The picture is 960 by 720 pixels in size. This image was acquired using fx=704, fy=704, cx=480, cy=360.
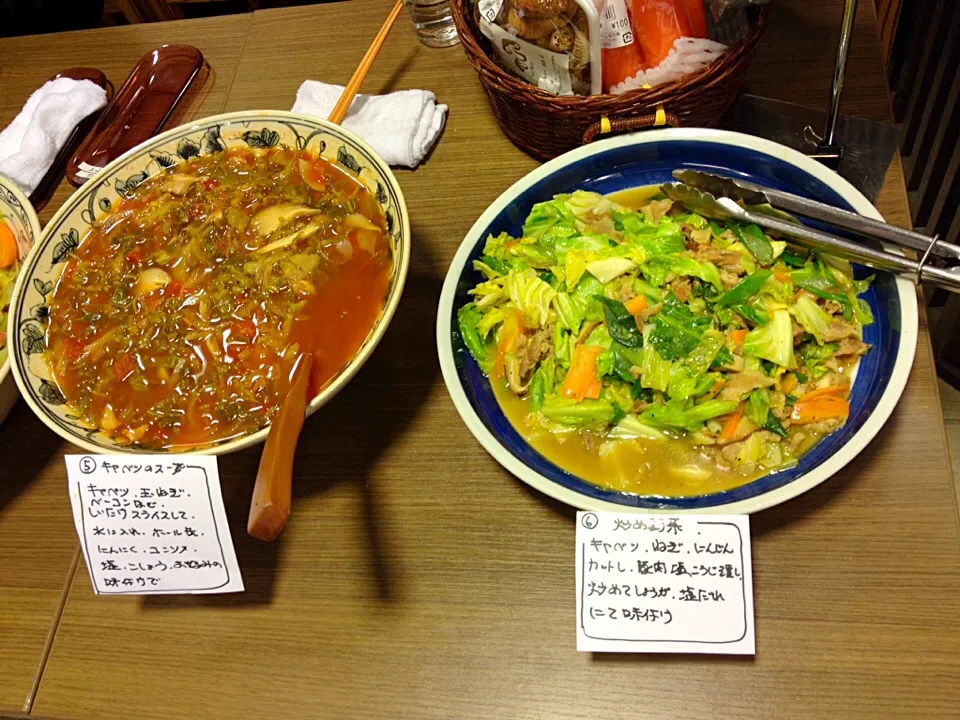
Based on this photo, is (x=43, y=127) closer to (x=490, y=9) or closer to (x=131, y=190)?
(x=131, y=190)

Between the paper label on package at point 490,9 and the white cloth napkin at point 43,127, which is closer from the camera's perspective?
the paper label on package at point 490,9

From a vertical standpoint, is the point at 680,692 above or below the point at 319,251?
below

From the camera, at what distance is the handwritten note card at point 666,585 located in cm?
102

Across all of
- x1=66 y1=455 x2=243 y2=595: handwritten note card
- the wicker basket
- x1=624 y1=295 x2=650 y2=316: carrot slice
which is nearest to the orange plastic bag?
the wicker basket

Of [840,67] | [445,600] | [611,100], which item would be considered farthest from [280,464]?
[840,67]

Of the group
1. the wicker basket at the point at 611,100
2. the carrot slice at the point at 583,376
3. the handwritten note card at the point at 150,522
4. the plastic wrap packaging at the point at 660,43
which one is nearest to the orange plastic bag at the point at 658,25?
the plastic wrap packaging at the point at 660,43

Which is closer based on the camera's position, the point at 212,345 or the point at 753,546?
the point at 753,546

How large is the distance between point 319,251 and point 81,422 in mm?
500

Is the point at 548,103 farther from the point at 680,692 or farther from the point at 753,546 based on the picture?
the point at 680,692

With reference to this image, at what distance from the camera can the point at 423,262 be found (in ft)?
4.95

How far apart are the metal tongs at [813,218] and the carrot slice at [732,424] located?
32 centimetres

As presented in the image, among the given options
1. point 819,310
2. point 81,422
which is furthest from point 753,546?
point 81,422

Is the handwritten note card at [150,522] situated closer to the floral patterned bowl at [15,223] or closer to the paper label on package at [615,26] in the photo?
the floral patterned bowl at [15,223]

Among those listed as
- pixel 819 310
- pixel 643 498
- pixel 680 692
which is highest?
pixel 819 310
